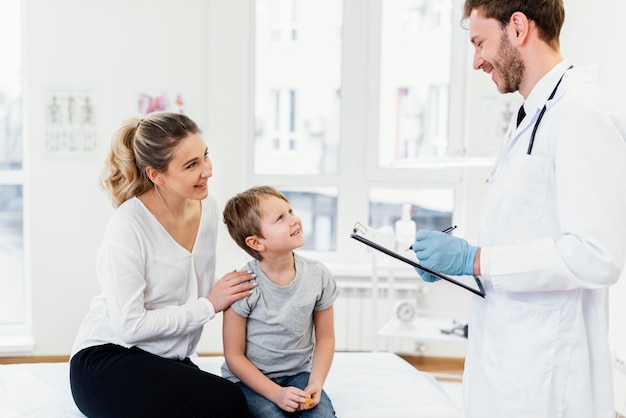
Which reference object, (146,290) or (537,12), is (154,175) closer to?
(146,290)

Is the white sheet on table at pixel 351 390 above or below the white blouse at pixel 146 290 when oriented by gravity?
below

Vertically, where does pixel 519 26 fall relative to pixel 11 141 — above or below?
above

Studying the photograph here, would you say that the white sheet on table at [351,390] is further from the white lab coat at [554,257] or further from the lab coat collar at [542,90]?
the lab coat collar at [542,90]

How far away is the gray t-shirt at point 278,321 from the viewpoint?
1.61 metres

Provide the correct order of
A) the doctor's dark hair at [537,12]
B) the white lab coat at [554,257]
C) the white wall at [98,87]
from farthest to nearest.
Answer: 1. the white wall at [98,87]
2. the doctor's dark hair at [537,12]
3. the white lab coat at [554,257]

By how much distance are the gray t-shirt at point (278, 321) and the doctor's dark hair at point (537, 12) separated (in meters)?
0.82

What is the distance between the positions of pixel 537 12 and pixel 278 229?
0.80m

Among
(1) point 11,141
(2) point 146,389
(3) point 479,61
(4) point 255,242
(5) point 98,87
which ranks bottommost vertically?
(2) point 146,389

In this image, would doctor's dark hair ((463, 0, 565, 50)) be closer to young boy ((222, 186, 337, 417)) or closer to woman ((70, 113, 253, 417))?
young boy ((222, 186, 337, 417))

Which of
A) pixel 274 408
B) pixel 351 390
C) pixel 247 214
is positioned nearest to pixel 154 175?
pixel 247 214

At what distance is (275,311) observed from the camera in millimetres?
1613

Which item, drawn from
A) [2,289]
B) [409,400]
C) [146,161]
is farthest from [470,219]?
[2,289]

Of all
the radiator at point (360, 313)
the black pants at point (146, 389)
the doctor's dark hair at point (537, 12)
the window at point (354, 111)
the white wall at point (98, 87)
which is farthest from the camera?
the window at point (354, 111)

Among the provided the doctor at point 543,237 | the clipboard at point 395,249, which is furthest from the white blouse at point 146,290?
the doctor at point 543,237
